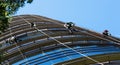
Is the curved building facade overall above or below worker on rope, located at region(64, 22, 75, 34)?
below

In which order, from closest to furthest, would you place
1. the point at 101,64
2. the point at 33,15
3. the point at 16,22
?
the point at 101,64 < the point at 16,22 < the point at 33,15

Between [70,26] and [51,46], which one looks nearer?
[51,46]

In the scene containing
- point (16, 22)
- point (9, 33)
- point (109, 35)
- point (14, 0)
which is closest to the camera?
point (14, 0)

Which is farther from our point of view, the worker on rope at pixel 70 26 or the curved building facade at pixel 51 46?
the worker on rope at pixel 70 26

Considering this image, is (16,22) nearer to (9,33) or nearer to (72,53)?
(9,33)

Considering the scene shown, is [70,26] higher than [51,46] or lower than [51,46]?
higher

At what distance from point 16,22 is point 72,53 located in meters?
14.9

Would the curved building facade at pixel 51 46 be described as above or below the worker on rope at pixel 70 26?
below

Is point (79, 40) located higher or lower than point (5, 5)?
lower

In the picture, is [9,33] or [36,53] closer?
[36,53]

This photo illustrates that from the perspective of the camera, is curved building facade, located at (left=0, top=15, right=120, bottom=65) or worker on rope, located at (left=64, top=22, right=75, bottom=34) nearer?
curved building facade, located at (left=0, top=15, right=120, bottom=65)

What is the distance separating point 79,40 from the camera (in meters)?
27.9

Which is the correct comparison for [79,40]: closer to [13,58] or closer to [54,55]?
[54,55]

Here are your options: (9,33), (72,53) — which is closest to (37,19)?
(9,33)
